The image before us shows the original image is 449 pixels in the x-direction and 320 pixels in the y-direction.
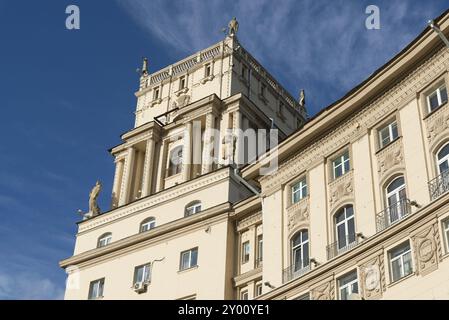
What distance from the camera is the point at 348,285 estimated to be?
102ft

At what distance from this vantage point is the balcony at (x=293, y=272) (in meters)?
33.7

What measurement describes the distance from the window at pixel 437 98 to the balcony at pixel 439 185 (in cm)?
303

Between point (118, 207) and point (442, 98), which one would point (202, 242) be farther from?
point (442, 98)

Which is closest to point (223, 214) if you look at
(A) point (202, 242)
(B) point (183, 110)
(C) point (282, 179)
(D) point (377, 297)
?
(A) point (202, 242)

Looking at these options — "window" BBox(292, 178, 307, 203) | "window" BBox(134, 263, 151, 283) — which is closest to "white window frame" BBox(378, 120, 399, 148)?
"window" BBox(292, 178, 307, 203)

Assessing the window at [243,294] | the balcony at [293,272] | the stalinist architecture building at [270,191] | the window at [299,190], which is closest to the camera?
the stalinist architecture building at [270,191]

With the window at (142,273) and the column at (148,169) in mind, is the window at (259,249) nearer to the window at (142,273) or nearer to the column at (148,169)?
the window at (142,273)

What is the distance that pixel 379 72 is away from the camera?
33.8 meters

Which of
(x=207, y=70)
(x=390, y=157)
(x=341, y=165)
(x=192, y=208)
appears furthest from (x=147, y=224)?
(x=390, y=157)

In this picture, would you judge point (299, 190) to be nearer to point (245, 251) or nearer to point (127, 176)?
point (245, 251)

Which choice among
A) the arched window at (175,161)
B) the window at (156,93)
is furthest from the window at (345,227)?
the window at (156,93)

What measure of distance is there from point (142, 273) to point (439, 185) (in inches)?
780

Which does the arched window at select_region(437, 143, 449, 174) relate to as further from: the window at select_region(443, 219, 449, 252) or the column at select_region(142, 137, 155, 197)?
the column at select_region(142, 137, 155, 197)

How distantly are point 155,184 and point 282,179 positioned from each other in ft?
47.5
